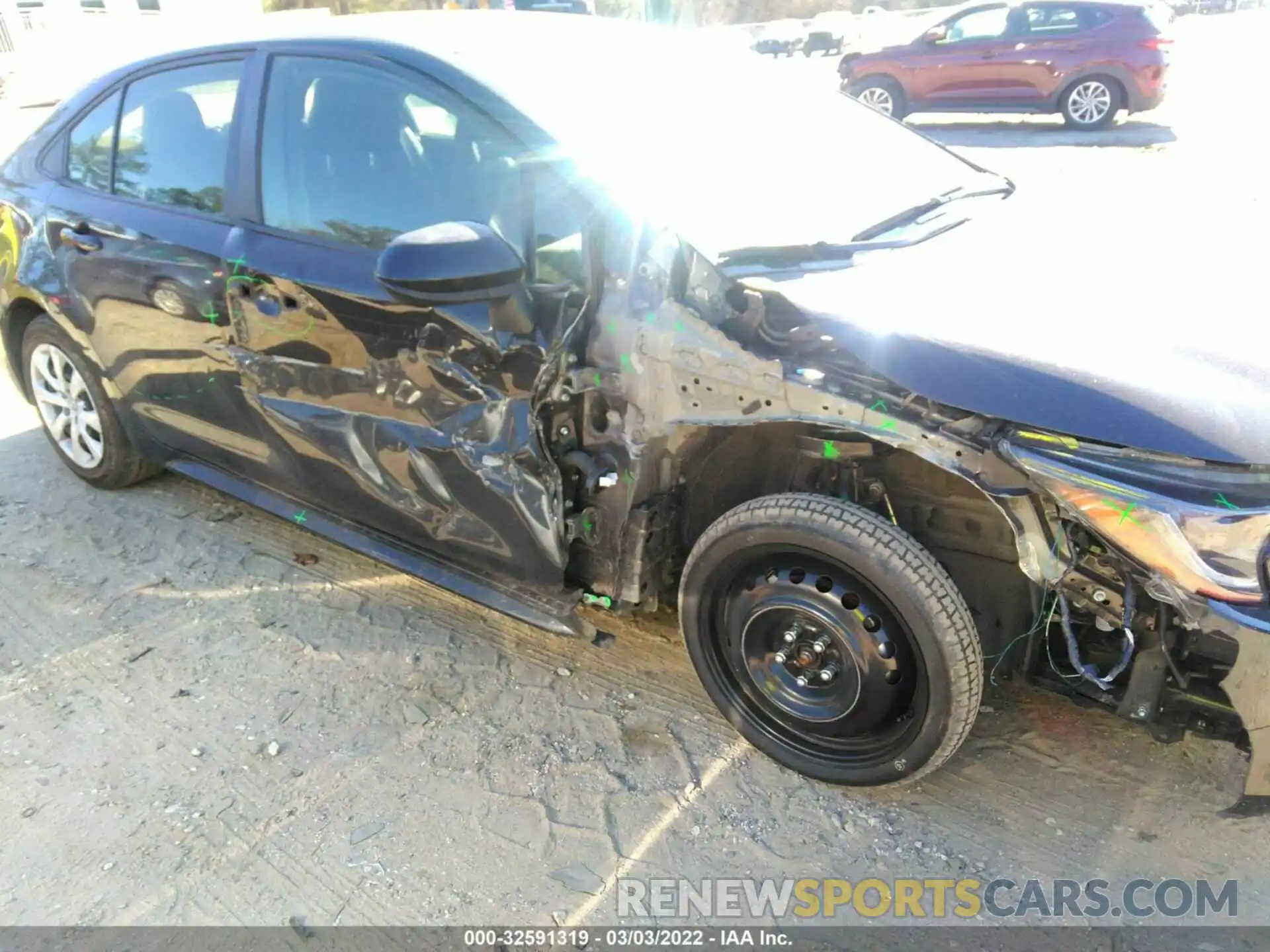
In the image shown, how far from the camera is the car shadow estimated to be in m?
11.2

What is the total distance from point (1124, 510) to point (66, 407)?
13.6 ft

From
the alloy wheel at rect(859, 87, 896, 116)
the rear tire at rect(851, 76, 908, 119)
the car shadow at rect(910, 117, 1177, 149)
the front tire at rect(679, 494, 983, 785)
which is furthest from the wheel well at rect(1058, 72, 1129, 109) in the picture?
the front tire at rect(679, 494, 983, 785)

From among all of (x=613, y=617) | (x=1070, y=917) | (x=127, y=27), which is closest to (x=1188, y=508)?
(x=1070, y=917)

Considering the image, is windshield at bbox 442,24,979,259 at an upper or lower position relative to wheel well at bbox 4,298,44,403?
upper

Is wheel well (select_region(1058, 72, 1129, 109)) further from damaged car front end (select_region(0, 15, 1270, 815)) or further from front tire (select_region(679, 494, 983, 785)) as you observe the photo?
front tire (select_region(679, 494, 983, 785))

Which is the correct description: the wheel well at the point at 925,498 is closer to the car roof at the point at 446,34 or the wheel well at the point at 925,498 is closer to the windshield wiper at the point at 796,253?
the windshield wiper at the point at 796,253

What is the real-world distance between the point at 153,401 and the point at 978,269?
9.77 feet

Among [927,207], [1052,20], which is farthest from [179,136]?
[1052,20]

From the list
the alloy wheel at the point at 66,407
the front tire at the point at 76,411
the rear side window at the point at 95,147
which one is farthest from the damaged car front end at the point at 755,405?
the alloy wheel at the point at 66,407

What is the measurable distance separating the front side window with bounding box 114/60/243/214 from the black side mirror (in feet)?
3.95

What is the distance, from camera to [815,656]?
2391 mm

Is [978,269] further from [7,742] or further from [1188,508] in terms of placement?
[7,742]

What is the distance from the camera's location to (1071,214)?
2.89 metres

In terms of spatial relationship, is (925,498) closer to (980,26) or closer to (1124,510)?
(1124,510)
